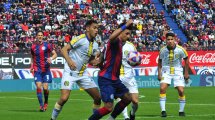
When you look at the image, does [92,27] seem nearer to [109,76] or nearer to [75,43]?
[75,43]

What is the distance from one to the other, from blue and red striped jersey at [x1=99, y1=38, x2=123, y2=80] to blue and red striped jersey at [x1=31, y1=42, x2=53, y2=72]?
28.9 feet

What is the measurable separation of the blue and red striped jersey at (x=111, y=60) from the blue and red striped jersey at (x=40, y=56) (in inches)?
347

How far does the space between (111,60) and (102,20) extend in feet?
125

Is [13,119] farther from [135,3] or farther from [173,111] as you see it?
[135,3]

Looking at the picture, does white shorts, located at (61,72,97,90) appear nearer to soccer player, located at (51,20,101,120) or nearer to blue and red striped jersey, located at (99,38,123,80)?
soccer player, located at (51,20,101,120)

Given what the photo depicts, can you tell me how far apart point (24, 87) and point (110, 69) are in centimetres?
2671

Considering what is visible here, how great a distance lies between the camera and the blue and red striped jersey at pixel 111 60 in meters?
14.4

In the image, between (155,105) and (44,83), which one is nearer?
(44,83)

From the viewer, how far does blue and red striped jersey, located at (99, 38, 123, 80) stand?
1441 centimetres

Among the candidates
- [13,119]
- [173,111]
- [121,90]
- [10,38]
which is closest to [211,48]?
[10,38]

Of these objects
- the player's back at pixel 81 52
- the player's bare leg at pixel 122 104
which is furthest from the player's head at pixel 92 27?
the player's bare leg at pixel 122 104

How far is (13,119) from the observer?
1936 cm

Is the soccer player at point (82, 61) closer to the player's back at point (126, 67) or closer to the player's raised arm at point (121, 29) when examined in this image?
the player's back at point (126, 67)

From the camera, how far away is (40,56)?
23.4 meters
